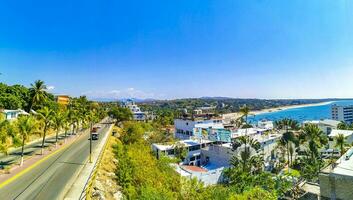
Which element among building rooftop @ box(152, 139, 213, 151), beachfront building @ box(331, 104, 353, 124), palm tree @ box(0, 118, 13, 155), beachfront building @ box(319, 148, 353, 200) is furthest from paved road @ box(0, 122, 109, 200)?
beachfront building @ box(331, 104, 353, 124)

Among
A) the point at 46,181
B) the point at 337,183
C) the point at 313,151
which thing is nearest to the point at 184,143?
the point at 313,151

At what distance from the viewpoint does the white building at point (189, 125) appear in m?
73.7

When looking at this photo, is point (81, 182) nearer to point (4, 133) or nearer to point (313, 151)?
point (4, 133)

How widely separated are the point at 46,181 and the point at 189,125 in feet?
174

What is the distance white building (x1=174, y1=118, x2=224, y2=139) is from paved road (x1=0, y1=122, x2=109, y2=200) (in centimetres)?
4118

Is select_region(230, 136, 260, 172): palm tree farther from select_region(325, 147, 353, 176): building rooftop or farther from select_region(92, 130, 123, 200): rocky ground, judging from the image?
select_region(92, 130, 123, 200): rocky ground

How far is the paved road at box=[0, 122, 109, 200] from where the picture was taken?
21.6m

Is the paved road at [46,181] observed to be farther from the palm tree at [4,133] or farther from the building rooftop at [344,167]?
the building rooftop at [344,167]

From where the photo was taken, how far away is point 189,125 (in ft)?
249

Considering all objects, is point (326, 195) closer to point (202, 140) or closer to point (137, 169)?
point (137, 169)

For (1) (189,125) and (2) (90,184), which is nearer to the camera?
(2) (90,184)

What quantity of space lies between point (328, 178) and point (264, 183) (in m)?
17.3

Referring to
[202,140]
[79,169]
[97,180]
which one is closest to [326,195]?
[97,180]

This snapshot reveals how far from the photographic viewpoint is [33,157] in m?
37.1
